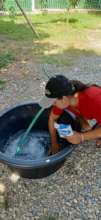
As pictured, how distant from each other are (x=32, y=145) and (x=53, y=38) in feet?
12.7

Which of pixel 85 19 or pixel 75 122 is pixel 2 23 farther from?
pixel 75 122

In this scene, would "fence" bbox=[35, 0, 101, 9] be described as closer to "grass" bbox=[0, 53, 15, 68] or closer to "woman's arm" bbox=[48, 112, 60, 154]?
"grass" bbox=[0, 53, 15, 68]

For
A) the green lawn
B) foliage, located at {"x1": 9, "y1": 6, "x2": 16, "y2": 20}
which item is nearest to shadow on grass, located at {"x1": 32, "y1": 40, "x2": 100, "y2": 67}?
the green lawn

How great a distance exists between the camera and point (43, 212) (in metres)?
3.09

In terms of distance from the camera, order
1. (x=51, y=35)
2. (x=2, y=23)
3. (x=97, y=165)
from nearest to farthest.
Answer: (x=97, y=165)
(x=51, y=35)
(x=2, y=23)

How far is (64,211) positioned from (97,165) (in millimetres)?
683

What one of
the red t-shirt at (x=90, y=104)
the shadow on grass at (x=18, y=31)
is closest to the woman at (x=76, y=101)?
the red t-shirt at (x=90, y=104)

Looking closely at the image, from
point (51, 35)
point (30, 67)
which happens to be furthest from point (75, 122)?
point (51, 35)

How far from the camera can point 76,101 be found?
10.5ft

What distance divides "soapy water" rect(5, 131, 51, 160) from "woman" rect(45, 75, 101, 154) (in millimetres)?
367

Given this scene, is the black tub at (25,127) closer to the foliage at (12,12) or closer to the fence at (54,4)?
the foliage at (12,12)

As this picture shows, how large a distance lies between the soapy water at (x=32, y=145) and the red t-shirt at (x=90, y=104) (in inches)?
21.5

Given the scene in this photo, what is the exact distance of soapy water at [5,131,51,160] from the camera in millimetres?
3566

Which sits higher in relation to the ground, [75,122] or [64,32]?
[75,122]
